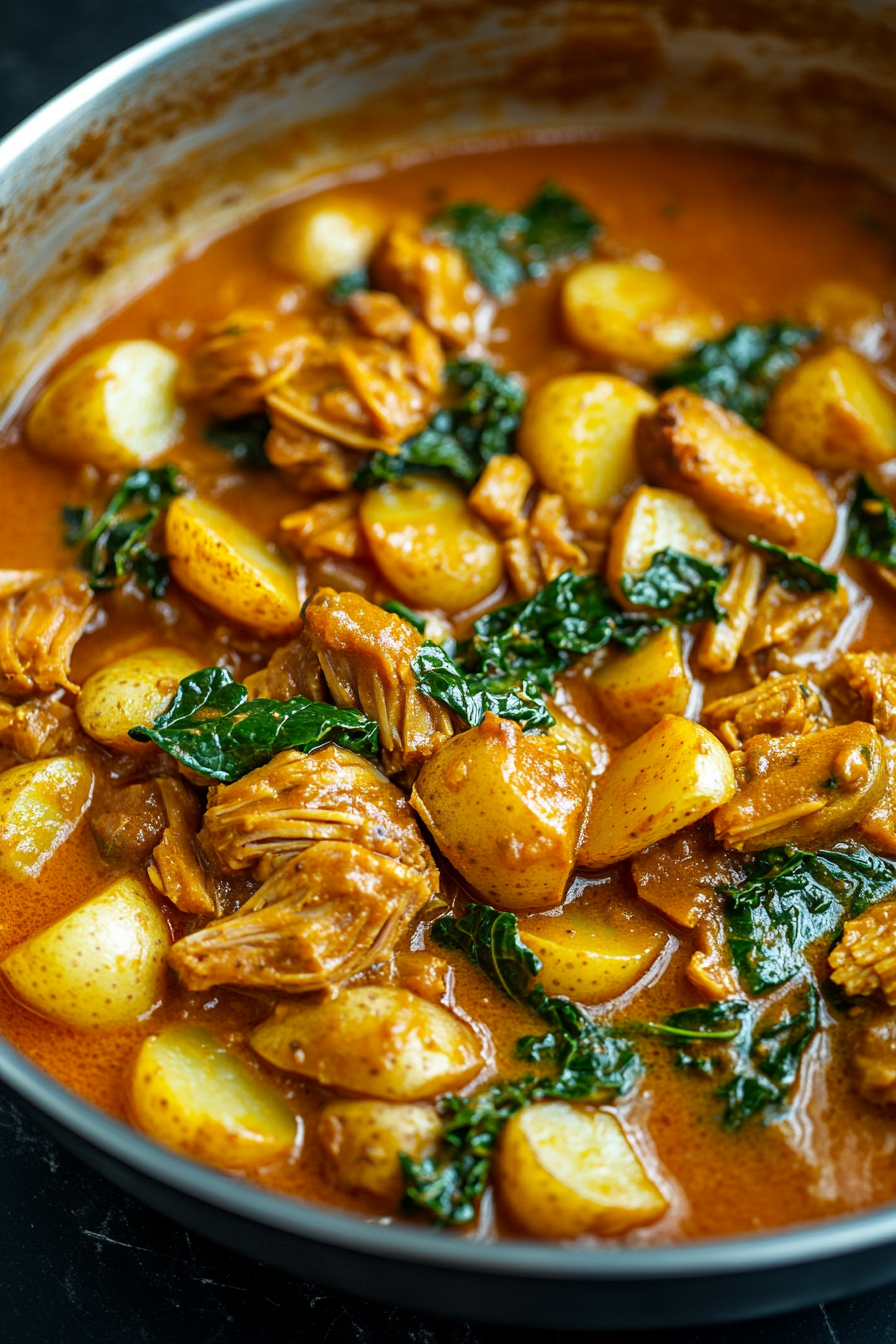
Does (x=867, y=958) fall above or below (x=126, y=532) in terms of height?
below

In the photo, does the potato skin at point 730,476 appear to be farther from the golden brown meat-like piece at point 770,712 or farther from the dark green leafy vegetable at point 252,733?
the dark green leafy vegetable at point 252,733

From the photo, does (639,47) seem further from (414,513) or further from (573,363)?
(414,513)

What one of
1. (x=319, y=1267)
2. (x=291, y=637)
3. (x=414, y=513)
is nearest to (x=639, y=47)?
(x=414, y=513)

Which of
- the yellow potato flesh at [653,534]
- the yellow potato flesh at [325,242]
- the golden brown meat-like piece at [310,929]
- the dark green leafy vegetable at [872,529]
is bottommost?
the dark green leafy vegetable at [872,529]

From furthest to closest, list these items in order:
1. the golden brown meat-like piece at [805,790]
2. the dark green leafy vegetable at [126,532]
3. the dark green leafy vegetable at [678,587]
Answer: the dark green leafy vegetable at [126,532]
the dark green leafy vegetable at [678,587]
the golden brown meat-like piece at [805,790]

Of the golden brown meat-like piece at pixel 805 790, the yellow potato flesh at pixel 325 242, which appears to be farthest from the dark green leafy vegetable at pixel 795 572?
Result: the yellow potato flesh at pixel 325 242

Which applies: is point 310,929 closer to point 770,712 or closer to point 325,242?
point 770,712

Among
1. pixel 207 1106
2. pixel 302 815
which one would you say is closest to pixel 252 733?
pixel 302 815
